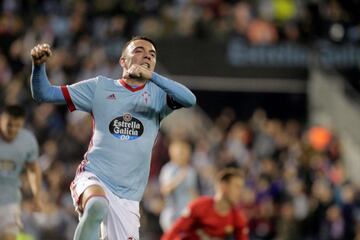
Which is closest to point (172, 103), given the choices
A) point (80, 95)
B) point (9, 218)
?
point (80, 95)

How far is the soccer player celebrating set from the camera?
8.64m

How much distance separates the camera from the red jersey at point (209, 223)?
10.9 m

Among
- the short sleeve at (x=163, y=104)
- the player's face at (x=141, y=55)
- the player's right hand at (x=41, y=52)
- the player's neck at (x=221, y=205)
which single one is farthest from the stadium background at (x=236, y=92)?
the player's right hand at (x=41, y=52)

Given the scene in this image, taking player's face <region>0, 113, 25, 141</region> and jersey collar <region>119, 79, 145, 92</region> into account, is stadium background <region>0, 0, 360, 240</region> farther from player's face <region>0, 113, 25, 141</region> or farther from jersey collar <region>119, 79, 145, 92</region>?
jersey collar <region>119, 79, 145, 92</region>

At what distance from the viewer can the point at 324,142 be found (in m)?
20.8

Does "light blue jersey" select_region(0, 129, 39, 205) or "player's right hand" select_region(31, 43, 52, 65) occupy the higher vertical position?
"player's right hand" select_region(31, 43, 52, 65)

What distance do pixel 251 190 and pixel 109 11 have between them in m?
5.98

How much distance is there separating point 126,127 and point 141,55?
2.04 ft

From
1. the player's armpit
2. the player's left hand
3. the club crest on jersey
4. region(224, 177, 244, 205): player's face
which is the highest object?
the player's left hand

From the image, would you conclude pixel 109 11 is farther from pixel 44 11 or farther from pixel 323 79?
pixel 323 79

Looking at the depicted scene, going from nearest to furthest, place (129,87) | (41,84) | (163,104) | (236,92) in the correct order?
(41,84)
(129,87)
(163,104)
(236,92)

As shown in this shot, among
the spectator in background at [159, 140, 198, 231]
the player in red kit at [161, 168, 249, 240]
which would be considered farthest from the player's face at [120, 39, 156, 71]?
the spectator in background at [159, 140, 198, 231]

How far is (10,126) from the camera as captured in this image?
35.9ft

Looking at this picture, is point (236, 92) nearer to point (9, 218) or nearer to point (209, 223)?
Answer: point (209, 223)
